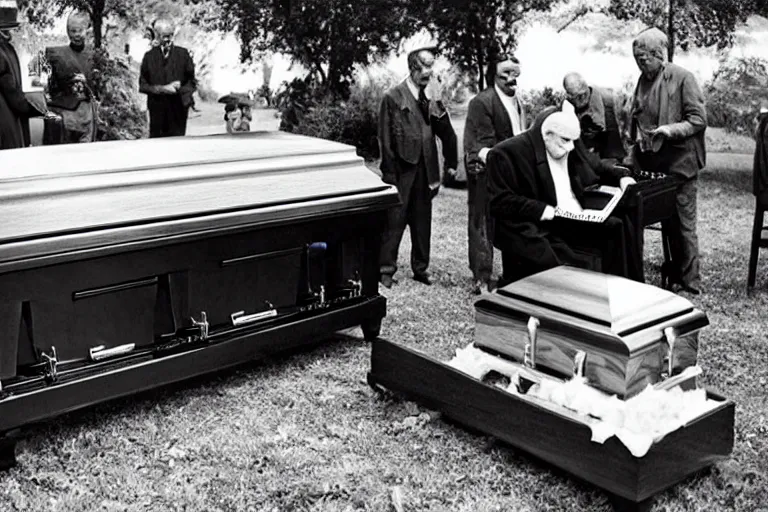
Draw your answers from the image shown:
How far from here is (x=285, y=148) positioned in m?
5.19

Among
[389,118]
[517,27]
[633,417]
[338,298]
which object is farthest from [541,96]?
[633,417]

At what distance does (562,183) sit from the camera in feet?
16.5

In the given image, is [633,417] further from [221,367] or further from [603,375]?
[221,367]

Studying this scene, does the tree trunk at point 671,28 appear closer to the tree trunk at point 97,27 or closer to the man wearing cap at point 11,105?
the tree trunk at point 97,27

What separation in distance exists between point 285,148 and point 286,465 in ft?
6.13

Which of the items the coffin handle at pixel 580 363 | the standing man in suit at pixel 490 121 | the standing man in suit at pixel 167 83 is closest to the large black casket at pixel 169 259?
the standing man in suit at pixel 490 121

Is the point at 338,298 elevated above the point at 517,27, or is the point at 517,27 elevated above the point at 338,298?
the point at 517,27

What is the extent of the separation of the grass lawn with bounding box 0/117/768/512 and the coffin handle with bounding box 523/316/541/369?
0.41 m

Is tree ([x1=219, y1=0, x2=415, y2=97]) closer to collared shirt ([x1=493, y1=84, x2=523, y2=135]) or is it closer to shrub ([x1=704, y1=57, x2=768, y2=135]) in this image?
shrub ([x1=704, y1=57, x2=768, y2=135])

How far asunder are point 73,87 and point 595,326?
551cm

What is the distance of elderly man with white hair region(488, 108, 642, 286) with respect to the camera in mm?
4832

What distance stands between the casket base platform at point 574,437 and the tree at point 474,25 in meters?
6.49

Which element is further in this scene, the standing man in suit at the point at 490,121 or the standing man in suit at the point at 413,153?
the standing man in suit at the point at 413,153

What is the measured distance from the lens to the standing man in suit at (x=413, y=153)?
22.5ft
